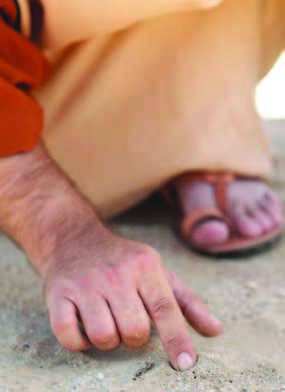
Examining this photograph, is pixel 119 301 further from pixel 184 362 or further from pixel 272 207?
pixel 272 207

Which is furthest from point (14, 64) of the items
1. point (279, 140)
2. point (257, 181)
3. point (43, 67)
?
point (279, 140)

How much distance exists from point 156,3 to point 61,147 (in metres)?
0.44

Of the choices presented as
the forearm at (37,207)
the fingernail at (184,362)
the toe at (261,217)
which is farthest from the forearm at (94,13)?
the fingernail at (184,362)

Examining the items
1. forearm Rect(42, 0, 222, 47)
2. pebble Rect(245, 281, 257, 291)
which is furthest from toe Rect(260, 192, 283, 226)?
forearm Rect(42, 0, 222, 47)

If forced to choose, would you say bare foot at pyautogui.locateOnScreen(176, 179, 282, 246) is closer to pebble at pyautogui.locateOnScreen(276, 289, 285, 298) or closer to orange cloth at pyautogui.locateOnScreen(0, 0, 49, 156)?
pebble at pyautogui.locateOnScreen(276, 289, 285, 298)

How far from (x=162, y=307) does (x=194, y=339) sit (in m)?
0.13

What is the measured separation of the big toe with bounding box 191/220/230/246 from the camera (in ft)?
4.33

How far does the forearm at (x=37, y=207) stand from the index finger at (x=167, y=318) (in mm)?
147

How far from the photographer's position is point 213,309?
105 centimetres

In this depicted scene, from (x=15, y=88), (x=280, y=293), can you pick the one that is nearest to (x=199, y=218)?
(x=280, y=293)

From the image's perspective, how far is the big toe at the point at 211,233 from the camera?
1.32 meters

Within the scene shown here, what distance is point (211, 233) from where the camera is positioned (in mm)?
1320

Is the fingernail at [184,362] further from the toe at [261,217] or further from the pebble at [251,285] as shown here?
the toe at [261,217]

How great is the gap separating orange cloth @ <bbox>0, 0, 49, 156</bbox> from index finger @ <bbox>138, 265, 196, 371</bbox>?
1.10ft
